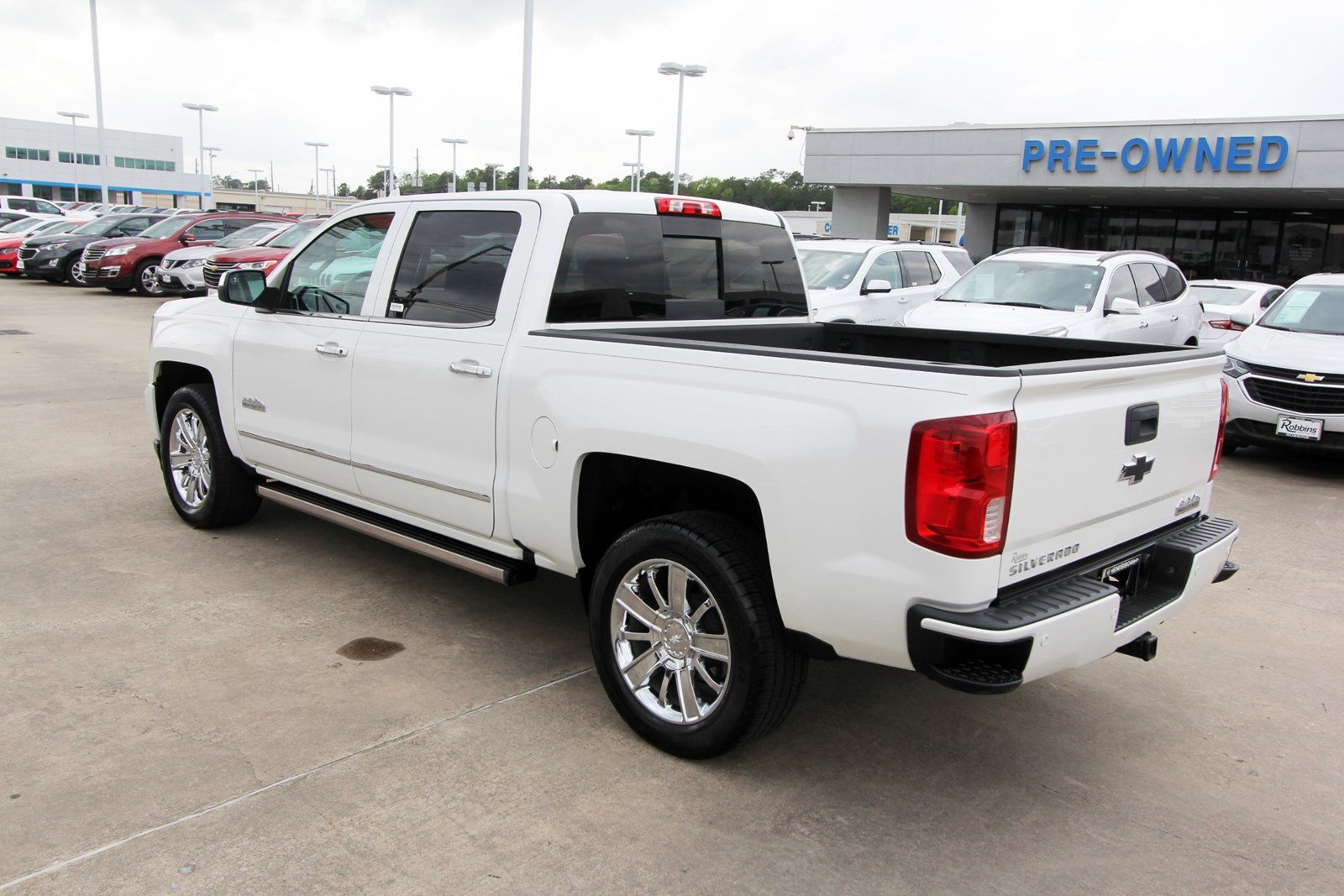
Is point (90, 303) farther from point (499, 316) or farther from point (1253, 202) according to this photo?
point (1253, 202)

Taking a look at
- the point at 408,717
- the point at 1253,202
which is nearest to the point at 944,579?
the point at 408,717

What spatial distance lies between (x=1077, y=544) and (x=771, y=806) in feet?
4.19

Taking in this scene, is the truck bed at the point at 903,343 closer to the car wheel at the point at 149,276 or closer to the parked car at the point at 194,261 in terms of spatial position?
the parked car at the point at 194,261

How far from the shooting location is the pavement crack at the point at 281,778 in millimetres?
2896

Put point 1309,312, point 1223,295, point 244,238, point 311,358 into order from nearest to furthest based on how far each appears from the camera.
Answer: point 311,358 < point 1309,312 < point 1223,295 < point 244,238

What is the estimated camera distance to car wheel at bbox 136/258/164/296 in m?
21.8

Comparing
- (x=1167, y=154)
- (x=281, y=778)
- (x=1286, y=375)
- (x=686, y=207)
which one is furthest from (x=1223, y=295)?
(x=281, y=778)

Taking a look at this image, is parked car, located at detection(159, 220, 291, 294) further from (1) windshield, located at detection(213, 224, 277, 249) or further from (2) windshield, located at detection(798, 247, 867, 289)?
(2) windshield, located at detection(798, 247, 867, 289)

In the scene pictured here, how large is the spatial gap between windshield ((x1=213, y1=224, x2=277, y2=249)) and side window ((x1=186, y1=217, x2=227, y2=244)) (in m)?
0.86

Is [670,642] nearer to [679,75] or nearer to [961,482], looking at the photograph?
[961,482]

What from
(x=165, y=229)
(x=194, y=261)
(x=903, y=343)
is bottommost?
(x=194, y=261)

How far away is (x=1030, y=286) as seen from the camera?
11.5 metres

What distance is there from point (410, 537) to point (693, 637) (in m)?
1.67

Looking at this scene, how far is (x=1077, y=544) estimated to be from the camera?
3.29 m
